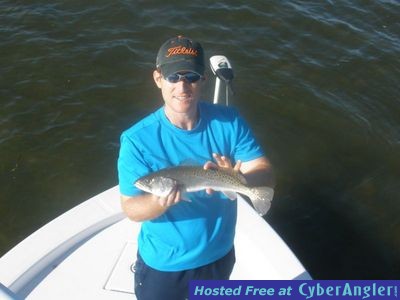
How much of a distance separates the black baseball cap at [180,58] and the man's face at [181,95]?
71 millimetres

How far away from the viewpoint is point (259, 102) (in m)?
10.0

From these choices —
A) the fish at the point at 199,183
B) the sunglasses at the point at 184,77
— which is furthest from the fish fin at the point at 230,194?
the sunglasses at the point at 184,77

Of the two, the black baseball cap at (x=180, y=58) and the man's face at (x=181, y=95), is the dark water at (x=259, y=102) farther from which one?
the black baseball cap at (x=180, y=58)

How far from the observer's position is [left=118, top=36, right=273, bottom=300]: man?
11.7ft

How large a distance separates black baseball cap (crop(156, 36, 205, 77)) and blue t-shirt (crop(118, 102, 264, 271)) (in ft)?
1.15

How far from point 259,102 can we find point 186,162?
659 centimetres

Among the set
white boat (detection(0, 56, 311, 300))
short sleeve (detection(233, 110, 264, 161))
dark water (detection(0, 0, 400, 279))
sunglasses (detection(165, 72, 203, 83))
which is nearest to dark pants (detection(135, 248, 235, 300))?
short sleeve (detection(233, 110, 264, 161))

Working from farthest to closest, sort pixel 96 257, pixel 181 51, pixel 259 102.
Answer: pixel 259 102 < pixel 96 257 < pixel 181 51

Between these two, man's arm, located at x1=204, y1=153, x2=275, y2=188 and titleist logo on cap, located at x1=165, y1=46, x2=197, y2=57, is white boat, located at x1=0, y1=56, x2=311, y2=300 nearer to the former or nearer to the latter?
man's arm, located at x1=204, y1=153, x2=275, y2=188

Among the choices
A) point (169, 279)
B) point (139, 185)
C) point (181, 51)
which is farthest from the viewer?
point (169, 279)

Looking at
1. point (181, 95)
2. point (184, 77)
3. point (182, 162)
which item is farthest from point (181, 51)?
point (182, 162)

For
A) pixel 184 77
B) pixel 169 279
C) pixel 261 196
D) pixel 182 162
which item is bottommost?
pixel 169 279

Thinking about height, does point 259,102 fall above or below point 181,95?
below

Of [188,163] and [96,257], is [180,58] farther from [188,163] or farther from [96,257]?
[96,257]
